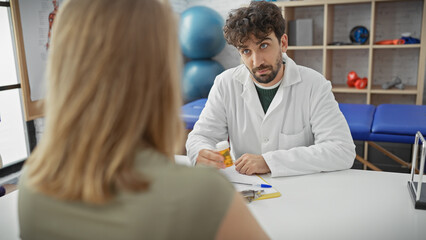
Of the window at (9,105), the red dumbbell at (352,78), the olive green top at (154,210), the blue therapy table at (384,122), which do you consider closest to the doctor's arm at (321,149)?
the olive green top at (154,210)

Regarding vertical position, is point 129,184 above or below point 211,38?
below

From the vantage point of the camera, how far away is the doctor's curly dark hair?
179cm

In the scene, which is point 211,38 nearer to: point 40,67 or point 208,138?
point 40,67

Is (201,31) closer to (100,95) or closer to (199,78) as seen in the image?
(199,78)

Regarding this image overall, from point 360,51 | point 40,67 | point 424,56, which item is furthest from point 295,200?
point 360,51

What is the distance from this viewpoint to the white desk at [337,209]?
1106 millimetres

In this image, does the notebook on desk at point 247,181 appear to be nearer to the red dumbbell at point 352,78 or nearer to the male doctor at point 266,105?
the male doctor at point 266,105

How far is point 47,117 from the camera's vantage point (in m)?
0.65

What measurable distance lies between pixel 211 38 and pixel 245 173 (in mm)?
3002

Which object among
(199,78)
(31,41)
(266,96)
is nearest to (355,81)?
(199,78)

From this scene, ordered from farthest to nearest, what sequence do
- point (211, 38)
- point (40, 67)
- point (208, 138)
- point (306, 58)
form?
point (306, 58) → point (211, 38) → point (40, 67) → point (208, 138)

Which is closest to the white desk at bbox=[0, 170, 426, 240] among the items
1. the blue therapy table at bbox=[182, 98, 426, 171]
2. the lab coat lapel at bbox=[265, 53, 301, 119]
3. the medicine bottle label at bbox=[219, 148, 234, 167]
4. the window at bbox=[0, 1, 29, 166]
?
the medicine bottle label at bbox=[219, 148, 234, 167]

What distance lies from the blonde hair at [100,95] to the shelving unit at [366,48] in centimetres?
371

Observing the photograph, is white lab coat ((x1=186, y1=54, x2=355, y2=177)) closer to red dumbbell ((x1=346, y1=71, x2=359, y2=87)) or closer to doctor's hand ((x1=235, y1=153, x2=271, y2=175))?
doctor's hand ((x1=235, y1=153, x2=271, y2=175))
